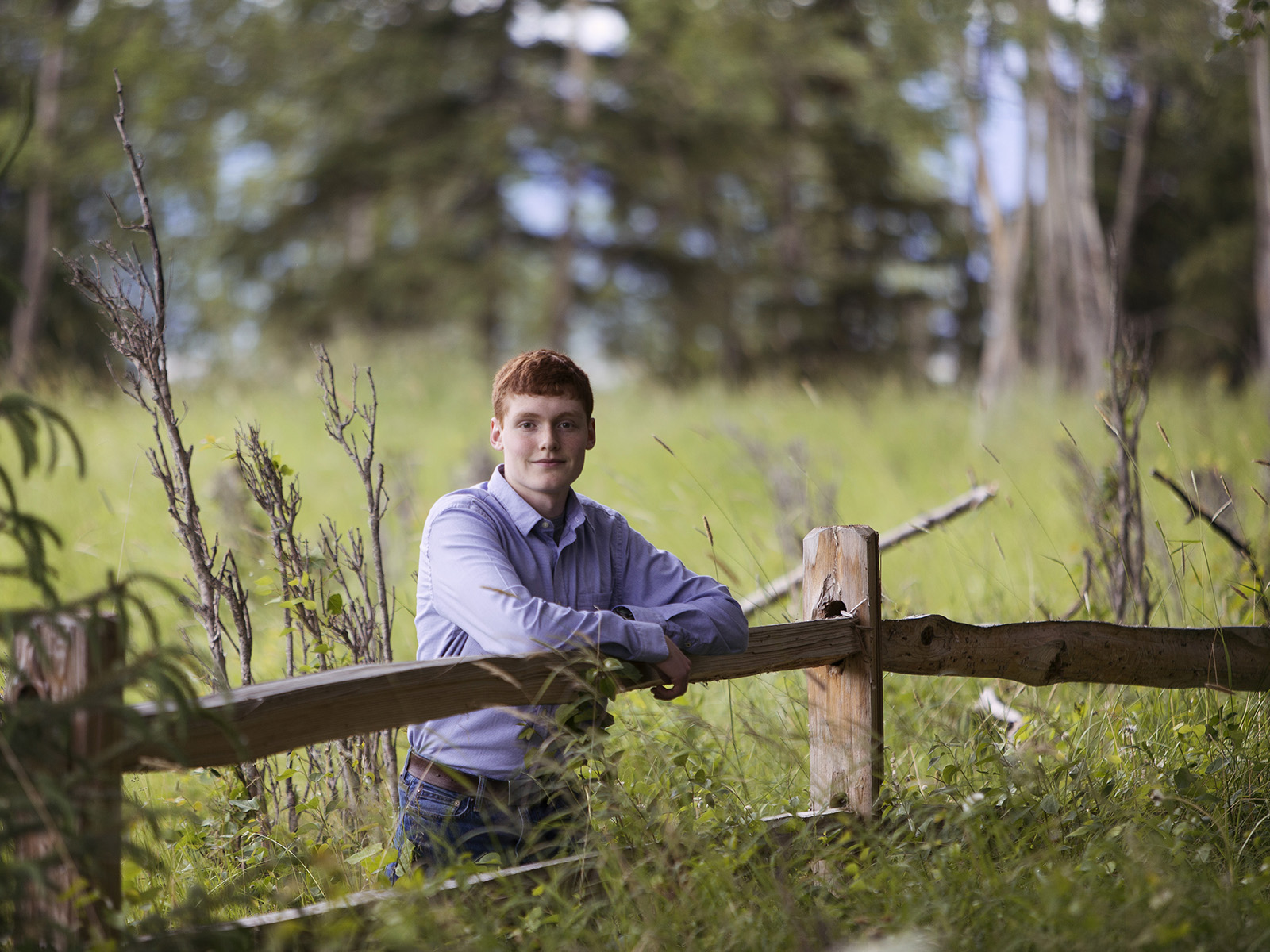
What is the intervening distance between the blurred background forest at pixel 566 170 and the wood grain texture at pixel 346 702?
417 inches

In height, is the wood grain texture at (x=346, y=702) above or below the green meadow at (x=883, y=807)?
above

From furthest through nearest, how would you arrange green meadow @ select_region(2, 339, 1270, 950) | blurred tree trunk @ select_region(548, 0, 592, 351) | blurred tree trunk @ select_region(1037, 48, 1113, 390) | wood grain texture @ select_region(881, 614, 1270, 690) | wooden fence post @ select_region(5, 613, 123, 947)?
blurred tree trunk @ select_region(548, 0, 592, 351), blurred tree trunk @ select_region(1037, 48, 1113, 390), wood grain texture @ select_region(881, 614, 1270, 690), green meadow @ select_region(2, 339, 1270, 950), wooden fence post @ select_region(5, 613, 123, 947)

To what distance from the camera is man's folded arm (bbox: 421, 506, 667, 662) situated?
2.42 meters

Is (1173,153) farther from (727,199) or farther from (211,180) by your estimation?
(211,180)

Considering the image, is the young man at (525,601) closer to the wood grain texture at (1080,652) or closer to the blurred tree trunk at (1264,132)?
the wood grain texture at (1080,652)

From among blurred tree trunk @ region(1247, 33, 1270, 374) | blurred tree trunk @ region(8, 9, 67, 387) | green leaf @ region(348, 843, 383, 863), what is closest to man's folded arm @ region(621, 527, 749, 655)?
green leaf @ region(348, 843, 383, 863)

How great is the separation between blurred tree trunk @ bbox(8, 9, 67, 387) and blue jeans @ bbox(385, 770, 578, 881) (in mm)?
14346

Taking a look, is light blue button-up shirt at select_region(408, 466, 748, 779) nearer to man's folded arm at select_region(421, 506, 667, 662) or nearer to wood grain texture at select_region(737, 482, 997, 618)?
man's folded arm at select_region(421, 506, 667, 662)

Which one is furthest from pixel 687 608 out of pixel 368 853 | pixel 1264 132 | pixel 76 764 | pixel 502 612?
pixel 1264 132

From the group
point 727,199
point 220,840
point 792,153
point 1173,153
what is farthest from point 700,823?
point 1173,153

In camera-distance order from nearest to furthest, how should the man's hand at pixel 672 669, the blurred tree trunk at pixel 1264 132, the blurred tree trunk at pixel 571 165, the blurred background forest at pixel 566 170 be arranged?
the man's hand at pixel 672 669
the blurred tree trunk at pixel 1264 132
the blurred background forest at pixel 566 170
the blurred tree trunk at pixel 571 165

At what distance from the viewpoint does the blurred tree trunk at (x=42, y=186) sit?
1502 cm

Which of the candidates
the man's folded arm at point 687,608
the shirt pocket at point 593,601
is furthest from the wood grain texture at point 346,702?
the shirt pocket at point 593,601

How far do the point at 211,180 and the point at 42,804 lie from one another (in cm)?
1744
